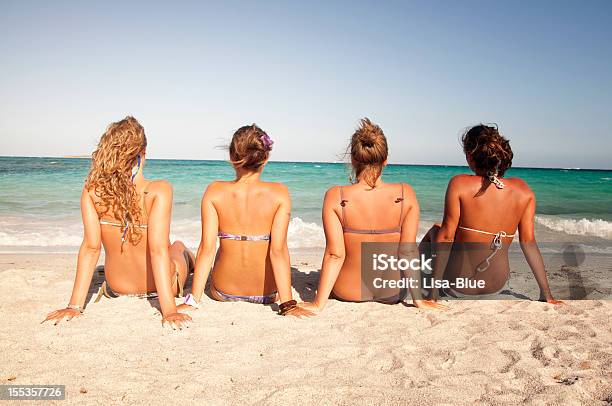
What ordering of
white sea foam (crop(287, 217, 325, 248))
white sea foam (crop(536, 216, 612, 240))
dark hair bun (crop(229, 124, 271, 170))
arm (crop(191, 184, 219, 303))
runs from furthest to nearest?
white sea foam (crop(536, 216, 612, 240))
white sea foam (crop(287, 217, 325, 248))
arm (crop(191, 184, 219, 303))
dark hair bun (crop(229, 124, 271, 170))

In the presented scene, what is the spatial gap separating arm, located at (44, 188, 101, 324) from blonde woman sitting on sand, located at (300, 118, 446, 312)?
5.90 ft

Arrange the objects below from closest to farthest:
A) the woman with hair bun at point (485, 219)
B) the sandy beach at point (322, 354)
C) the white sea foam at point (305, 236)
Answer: the sandy beach at point (322, 354) → the woman with hair bun at point (485, 219) → the white sea foam at point (305, 236)

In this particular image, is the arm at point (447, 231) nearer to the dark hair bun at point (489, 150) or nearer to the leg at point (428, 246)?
the leg at point (428, 246)

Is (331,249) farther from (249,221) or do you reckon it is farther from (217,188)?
(217,188)

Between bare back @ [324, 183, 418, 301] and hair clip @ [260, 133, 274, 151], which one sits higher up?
hair clip @ [260, 133, 274, 151]

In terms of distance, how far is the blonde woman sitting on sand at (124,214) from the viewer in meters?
3.42

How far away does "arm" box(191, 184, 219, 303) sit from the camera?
3783 millimetres

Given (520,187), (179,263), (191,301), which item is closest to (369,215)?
(520,187)

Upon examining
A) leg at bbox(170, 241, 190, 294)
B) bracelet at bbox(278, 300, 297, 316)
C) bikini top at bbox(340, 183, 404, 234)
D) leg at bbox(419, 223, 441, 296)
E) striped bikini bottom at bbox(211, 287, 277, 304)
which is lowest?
striped bikini bottom at bbox(211, 287, 277, 304)

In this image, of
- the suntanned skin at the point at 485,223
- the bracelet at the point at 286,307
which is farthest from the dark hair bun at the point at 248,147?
the suntanned skin at the point at 485,223

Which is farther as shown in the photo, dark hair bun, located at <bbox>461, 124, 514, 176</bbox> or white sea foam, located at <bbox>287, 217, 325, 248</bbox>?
white sea foam, located at <bbox>287, 217, 325, 248</bbox>

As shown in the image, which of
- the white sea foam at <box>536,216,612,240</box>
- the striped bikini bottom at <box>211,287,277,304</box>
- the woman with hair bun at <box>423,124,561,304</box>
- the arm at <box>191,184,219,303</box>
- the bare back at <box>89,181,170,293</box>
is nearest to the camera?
the bare back at <box>89,181,170,293</box>

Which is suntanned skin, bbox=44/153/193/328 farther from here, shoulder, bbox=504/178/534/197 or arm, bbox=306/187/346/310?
shoulder, bbox=504/178/534/197

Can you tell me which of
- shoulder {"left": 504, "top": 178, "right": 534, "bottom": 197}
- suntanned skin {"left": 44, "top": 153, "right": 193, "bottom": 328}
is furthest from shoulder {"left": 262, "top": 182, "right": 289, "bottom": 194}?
shoulder {"left": 504, "top": 178, "right": 534, "bottom": 197}
